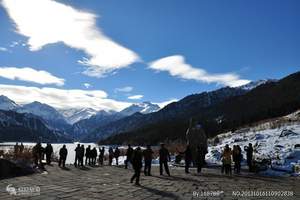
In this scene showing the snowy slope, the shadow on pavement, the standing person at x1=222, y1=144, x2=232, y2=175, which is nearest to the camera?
the shadow on pavement

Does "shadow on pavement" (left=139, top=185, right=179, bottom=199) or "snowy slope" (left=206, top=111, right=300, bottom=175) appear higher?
"snowy slope" (left=206, top=111, right=300, bottom=175)

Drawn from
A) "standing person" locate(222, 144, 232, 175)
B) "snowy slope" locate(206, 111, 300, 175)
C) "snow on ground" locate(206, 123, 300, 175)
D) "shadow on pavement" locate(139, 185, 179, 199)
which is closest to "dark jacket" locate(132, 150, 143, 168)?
"shadow on pavement" locate(139, 185, 179, 199)

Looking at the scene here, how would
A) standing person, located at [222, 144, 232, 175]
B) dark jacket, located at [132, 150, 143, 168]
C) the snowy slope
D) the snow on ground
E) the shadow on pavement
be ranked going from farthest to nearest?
1. the snowy slope
2. the snow on ground
3. standing person, located at [222, 144, 232, 175]
4. dark jacket, located at [132, 150, 143, 168]
5. the shadow on pavement

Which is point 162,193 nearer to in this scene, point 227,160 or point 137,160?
point 137,160

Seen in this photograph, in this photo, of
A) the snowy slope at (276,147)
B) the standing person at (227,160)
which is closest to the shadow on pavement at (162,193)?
→ the standing person at (227,160)

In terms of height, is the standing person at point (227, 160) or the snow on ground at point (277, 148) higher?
the snow on ground at point (277, 148)

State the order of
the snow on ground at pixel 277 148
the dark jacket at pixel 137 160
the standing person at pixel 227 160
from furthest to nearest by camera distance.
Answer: the snow on ground at pixel 277 148
the standing person at pixel 227 160
the dark jacket at pixel 137 160

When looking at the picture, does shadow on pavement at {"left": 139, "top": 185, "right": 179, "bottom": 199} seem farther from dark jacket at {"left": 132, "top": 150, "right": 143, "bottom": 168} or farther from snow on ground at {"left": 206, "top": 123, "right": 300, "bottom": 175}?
snow on ground at {"left": 206, "top": 123, "right": 300, "bottom": 175}

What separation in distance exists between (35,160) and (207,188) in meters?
17.9

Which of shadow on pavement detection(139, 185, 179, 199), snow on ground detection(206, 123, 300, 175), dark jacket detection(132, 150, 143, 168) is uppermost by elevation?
snow on ground detection(206, 123, 300, 175)

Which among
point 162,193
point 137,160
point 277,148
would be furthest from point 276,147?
point 162,193

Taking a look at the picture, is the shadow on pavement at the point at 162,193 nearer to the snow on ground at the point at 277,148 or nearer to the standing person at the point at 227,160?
the standing person at the point at 227,160

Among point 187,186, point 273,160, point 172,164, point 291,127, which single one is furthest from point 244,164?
point 187,186

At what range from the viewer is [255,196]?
16031mm
